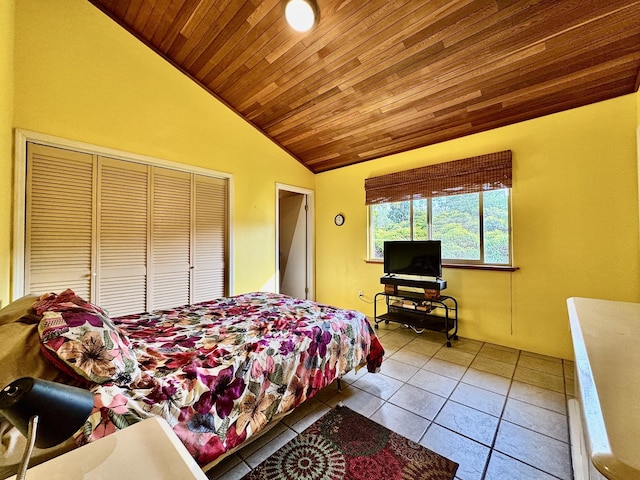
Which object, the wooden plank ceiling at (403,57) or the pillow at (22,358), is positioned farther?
the wooden plank ceiling at (403,57)

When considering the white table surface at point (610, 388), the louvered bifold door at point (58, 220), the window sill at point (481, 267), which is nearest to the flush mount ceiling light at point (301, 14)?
the louvered bifold door at point (58, 220)

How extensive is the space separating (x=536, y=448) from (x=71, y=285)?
12.0ft

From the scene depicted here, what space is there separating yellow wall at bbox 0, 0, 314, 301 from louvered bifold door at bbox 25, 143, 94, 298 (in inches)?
7.5

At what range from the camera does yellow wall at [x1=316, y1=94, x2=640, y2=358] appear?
231 cm

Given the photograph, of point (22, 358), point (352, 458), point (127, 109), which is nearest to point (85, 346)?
point (22, 358)

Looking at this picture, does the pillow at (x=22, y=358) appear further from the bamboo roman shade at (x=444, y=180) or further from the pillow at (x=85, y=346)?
the bamboo roman shade at (x=444, y=180)

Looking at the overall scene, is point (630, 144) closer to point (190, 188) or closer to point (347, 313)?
point (347, 313)

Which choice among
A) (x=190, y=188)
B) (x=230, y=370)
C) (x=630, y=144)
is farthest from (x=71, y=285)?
(x=630, y=144)

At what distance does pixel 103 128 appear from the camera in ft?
8.29

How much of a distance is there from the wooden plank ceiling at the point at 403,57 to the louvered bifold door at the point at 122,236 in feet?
4.78

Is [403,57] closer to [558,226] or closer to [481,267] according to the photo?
[558,226]

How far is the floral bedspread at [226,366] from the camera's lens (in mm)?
1062

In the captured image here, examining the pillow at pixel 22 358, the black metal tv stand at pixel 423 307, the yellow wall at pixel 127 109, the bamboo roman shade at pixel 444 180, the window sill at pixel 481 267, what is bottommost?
the black metal tv stand at pixel 423 307

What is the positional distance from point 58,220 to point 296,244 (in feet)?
10.2
